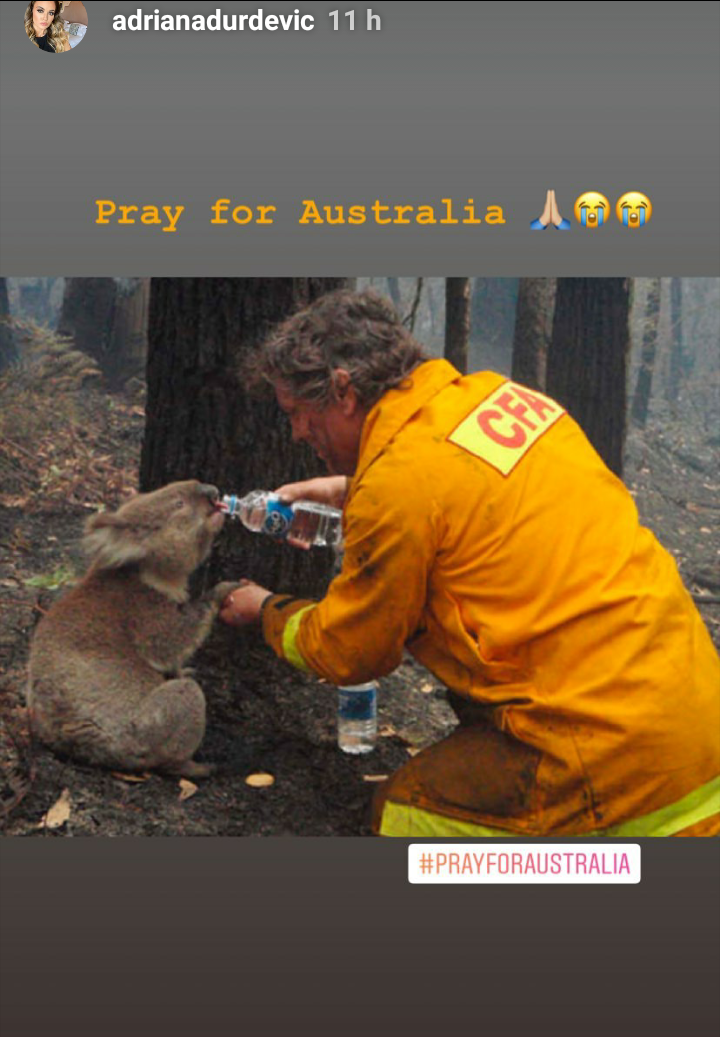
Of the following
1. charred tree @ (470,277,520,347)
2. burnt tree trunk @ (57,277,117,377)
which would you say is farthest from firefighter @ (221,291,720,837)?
charred tree @ (470,277,520,347)

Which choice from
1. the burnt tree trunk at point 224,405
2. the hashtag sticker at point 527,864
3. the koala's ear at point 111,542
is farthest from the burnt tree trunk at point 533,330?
the hashtag sticker at point 527,864

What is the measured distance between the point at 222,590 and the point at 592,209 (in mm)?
2234

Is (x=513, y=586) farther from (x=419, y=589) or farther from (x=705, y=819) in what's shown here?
(x=705, y=819)

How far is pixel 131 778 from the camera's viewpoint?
3.97 metres

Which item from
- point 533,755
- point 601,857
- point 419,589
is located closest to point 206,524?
point 419,589

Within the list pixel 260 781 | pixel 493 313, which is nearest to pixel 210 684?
pixel 260 781

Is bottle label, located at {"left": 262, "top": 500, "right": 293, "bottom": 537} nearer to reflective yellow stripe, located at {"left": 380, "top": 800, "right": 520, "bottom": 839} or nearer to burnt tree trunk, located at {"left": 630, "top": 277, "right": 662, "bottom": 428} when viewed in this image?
reflective yellow stripe, located at {"left": 380, "top": 800, "right": 520, "bottom": 839}

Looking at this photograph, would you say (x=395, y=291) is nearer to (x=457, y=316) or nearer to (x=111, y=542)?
(x=457, y=316)

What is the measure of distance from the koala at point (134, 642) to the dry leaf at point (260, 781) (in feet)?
0.63

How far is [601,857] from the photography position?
323cm

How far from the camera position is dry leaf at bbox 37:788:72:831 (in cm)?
365

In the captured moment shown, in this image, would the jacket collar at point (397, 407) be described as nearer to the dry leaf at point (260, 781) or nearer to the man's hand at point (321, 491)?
the man's hand at point (321, 491)

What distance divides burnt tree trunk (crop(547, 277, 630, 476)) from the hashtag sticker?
1.91 m

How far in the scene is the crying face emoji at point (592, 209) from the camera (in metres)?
3.37
